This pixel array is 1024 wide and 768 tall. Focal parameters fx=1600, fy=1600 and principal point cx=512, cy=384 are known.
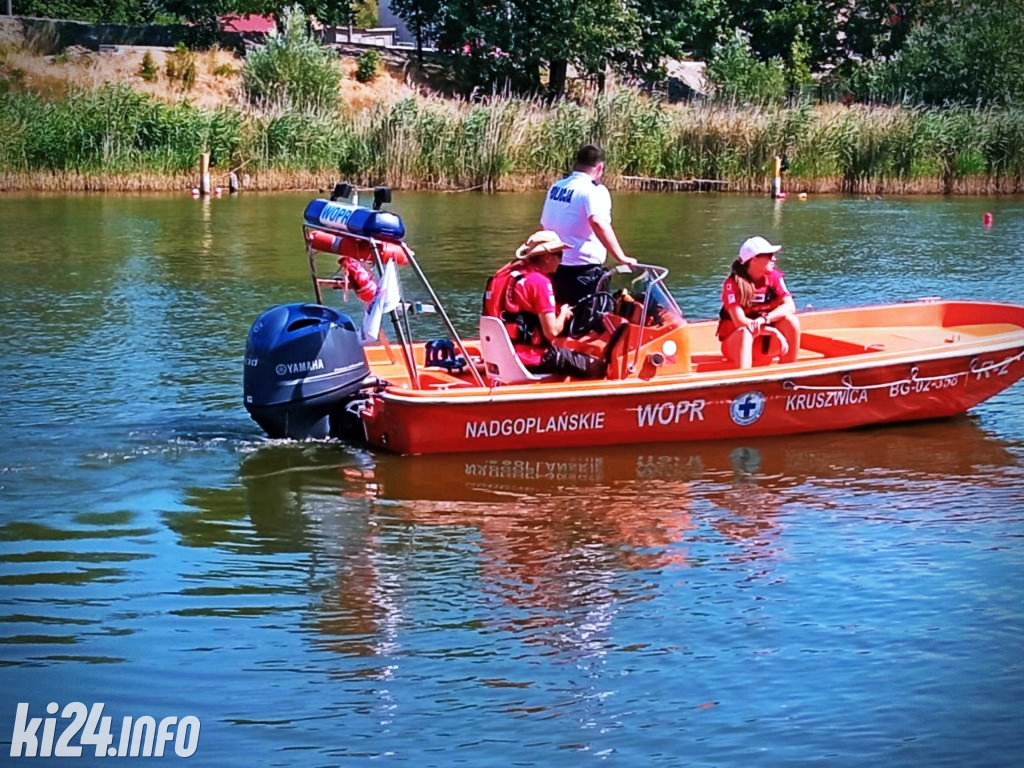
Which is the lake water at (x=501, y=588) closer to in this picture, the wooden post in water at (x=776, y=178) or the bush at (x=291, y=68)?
the wooden post in water at (x=776, y=178)

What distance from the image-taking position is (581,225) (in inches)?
402

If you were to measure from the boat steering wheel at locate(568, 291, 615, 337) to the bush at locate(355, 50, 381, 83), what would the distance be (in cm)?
3979

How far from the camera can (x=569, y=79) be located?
5241cm

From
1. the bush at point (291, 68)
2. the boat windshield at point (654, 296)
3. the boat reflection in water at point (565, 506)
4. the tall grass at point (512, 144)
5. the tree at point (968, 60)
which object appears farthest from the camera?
the tree at point (968, 60)

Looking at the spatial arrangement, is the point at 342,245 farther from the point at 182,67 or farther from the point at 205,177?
the point at 182,67

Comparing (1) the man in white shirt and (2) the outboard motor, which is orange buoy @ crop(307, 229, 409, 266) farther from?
(1) the man in white shirt

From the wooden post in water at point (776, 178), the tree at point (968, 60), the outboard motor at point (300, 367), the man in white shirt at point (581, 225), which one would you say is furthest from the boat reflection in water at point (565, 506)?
the tree at point (968, 60)

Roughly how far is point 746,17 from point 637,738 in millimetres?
53761

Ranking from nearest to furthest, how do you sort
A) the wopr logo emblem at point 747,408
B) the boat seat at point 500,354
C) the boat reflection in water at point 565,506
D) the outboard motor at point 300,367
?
the boat reflection in water at point 565,506
the outboard motor at point 300,367
the boat seat at point 500,354
the wopr logo emblem at point 747,408

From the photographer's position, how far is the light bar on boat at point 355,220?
9.13 m

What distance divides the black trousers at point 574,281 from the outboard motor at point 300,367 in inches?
58.8

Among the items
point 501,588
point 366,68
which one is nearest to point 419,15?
point 366,68

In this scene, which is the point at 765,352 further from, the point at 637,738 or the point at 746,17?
the point at 746,17

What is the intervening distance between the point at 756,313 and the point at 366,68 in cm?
3972
